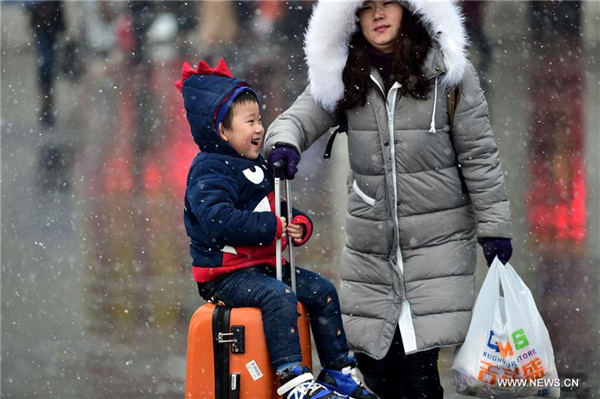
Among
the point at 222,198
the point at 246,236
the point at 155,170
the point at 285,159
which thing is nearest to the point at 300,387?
the point at 246,236

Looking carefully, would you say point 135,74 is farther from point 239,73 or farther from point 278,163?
point 278,163

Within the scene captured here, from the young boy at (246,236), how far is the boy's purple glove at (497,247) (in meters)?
0.72

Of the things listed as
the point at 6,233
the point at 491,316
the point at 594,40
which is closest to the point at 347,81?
the point at 491,316

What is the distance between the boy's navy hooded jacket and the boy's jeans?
0.09 m

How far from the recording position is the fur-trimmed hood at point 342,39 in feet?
15.0

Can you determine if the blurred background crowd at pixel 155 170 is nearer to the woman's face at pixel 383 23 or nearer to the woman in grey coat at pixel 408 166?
the woman in grey coat at pixel 408 166

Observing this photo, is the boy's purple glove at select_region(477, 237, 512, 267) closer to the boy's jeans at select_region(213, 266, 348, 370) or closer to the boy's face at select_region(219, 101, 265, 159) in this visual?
the boy's jeans at select_region(213, 266, 348, 370)

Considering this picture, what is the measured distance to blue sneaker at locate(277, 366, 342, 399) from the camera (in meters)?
3.98

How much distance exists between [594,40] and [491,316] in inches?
331

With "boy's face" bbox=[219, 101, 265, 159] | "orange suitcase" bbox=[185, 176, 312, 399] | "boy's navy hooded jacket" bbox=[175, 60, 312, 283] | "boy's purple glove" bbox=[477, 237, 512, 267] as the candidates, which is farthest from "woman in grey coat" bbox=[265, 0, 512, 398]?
"orange suitcase" bbox=[185, 176, 312, 399]

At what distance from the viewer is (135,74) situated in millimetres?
15641

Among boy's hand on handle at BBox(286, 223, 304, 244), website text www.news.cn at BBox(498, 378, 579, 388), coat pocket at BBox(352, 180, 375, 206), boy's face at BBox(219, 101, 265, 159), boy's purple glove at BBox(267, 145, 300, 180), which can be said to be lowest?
website text www.news.cn at BBox(498, 378, 579, 388)

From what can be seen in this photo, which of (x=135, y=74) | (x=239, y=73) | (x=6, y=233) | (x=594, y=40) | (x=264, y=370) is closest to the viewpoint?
(x=264, y=370)

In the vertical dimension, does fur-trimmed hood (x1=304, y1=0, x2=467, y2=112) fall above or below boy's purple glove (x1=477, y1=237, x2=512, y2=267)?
above
